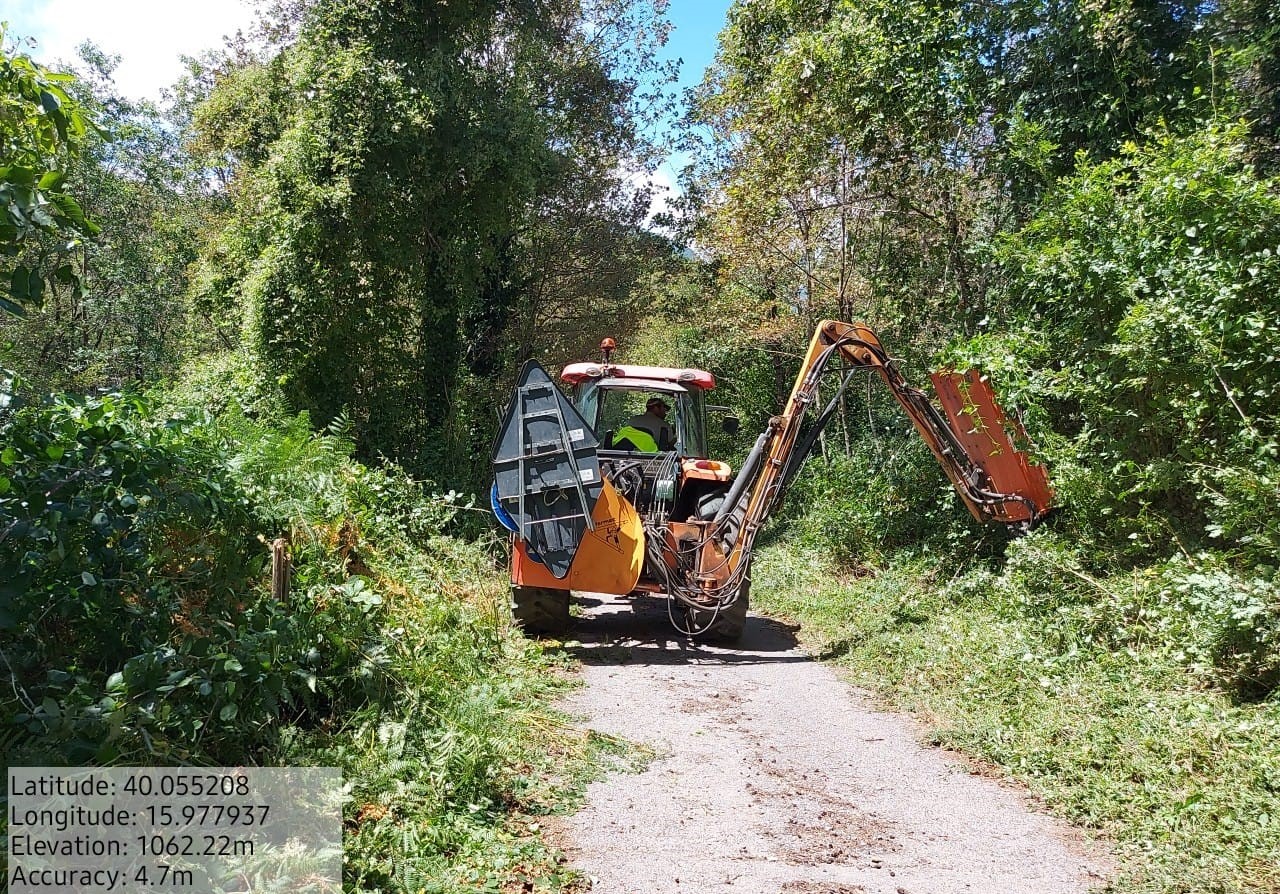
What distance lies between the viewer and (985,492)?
8.80 metres

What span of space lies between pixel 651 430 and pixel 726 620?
2.43 m

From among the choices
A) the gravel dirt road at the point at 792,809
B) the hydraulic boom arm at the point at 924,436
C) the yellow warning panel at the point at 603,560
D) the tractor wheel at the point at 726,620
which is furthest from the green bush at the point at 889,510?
the yellow warning panel at the point at 603,560

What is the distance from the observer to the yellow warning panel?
782cm

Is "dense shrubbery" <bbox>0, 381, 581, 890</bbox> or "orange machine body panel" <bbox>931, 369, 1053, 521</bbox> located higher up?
"orange machine body panel" <bbox>931, 369, 1053, 521</bbox>

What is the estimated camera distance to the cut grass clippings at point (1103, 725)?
163 inches

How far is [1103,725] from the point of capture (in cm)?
542

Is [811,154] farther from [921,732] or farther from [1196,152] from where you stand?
[921,732]

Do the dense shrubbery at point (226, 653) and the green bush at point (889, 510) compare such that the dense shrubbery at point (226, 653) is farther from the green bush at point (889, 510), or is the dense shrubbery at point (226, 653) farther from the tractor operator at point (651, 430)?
the green bush at point (889, 510)

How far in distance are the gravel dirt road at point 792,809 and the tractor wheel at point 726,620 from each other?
1155mm

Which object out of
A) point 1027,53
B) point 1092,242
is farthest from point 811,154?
point 1092,242
